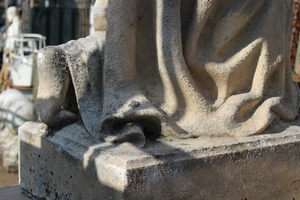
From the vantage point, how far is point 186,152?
2146 mm

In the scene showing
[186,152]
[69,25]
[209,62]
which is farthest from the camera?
[69,25]

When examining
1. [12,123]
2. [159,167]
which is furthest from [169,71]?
[12,123]

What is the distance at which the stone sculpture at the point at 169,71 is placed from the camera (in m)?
2.29

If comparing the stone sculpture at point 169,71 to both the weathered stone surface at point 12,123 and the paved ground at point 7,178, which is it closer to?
the paved ground at point 7,178

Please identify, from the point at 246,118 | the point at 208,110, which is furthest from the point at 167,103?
the point at 246,118

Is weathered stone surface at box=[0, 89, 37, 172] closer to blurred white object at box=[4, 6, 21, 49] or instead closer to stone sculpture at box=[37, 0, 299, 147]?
stone sculpture at box=[37, 0, 299, 147]

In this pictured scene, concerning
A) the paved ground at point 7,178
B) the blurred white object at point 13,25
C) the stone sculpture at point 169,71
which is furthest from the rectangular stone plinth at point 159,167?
the blurred white object at point 13,25

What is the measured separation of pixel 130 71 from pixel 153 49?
0.17 metres

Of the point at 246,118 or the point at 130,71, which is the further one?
the point at 246,118

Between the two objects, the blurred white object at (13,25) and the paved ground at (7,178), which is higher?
the blurred white object at (13,25)

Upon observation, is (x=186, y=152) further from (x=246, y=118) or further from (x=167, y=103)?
(x=246, y=118)

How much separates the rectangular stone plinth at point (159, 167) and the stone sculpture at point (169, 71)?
3.5 inches

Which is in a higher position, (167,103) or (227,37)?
(227,37)

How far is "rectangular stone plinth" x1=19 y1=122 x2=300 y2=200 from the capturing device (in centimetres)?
201
